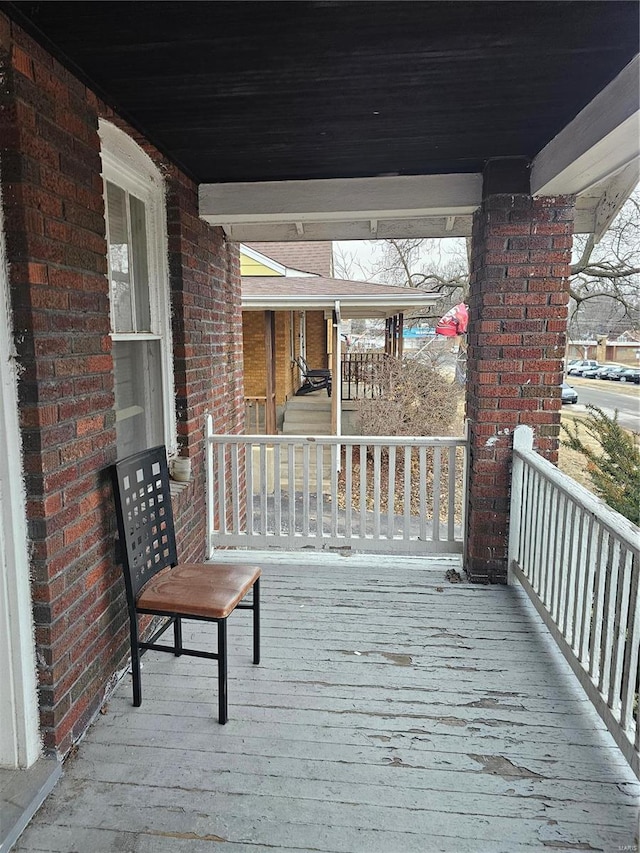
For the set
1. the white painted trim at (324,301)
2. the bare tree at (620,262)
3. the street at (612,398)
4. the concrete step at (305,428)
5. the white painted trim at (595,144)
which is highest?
the bare tree at (620,262)

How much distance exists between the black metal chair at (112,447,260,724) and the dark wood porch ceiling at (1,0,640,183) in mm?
1495

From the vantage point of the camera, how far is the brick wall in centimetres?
174

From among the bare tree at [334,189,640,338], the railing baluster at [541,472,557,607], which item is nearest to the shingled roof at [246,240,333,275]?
the bare tree at [334,189,640,338]

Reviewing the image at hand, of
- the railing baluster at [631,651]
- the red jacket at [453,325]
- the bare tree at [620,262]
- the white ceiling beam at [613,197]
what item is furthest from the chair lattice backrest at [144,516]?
the red jacket at [453,325]

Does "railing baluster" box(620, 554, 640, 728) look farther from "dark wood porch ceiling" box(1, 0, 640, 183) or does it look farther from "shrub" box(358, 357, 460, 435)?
"shrub" box(358, 357, 460, 435)

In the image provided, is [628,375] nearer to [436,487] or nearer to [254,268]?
[254,268]

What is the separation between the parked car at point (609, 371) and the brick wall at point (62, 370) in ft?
107

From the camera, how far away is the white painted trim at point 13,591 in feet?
5.66

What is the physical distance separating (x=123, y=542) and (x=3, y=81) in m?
1.62

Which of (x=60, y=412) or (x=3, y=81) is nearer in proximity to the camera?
(x=3, y=81)

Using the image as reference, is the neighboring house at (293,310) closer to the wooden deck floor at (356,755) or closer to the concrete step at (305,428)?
the concrete step at (305,428)

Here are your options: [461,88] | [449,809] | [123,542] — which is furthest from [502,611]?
[461,88]

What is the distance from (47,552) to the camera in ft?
6.02

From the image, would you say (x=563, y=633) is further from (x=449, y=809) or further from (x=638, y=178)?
(x=638, y=178)
